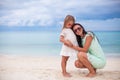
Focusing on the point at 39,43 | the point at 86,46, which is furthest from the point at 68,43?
the point at 39,43

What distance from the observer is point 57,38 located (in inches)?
94.1

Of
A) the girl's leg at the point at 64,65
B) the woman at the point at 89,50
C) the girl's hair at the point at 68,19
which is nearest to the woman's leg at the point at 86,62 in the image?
the woman at the point at 89,50

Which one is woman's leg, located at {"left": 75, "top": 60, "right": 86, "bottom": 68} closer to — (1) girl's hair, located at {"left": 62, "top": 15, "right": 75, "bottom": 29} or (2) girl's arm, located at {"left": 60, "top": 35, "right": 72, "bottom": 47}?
(2) girl's arm, located at {"left": 60, "top": 35, "right": 72, "bottom": 47}

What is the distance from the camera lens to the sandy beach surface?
2.38 meters

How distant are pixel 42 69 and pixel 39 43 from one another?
0.21 metres

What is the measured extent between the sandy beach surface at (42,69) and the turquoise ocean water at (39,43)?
0.05 metres

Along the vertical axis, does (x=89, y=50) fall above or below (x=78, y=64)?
above

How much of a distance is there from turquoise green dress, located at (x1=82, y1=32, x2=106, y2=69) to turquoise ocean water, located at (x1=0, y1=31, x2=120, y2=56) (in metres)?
0.04

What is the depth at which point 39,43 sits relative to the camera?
7.98 feet

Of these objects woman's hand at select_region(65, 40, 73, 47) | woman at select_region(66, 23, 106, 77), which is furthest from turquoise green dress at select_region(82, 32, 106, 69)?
woman's hand at select_region(65, 40, 73, 47)

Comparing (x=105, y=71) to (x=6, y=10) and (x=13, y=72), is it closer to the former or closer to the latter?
(x=13, y=72)

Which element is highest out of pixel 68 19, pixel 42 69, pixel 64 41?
pixel 68 19

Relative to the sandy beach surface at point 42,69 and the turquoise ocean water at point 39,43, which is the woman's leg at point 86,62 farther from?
the turquoise ocean water at point 39,43

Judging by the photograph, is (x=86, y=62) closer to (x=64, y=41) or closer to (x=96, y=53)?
(x=96, y=53)
